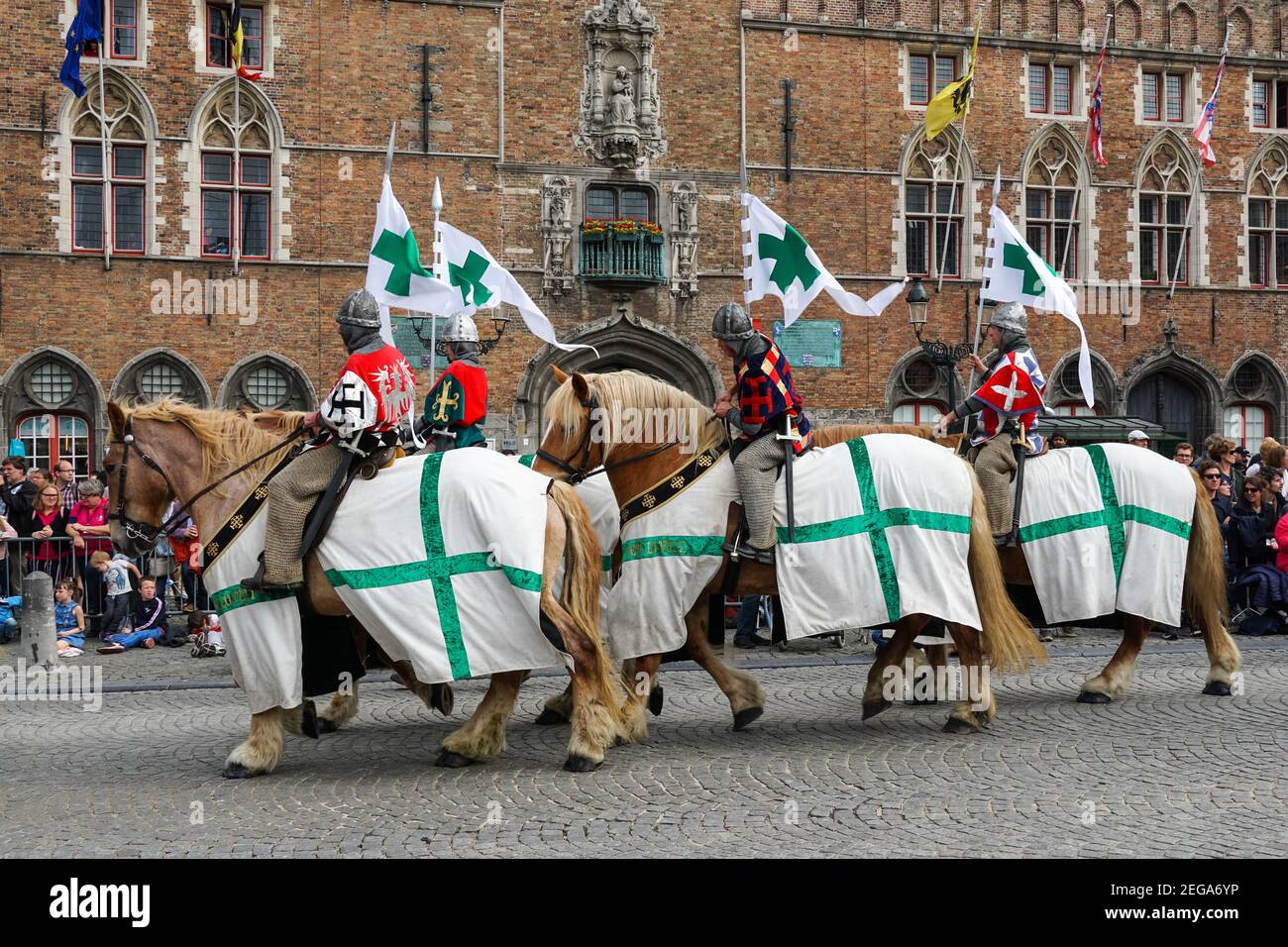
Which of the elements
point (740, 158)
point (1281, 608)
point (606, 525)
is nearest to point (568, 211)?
point (740, 158)

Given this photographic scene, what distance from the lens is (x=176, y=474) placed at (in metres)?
6.89

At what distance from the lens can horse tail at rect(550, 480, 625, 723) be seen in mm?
6609

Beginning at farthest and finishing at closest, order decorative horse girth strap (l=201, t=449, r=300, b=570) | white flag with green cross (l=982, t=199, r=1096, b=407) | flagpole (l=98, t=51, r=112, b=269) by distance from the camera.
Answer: flagpole (l=98, t=51, r=112, b=269) → white flag with green cross (l=982, t=199, r=1096, b=407) → decorative horse girth strap (l=201, t=449, r=300, b=570)

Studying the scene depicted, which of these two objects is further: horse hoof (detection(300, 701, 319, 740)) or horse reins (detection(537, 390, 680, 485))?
horse reins (detection(537, 390, 680, 485))

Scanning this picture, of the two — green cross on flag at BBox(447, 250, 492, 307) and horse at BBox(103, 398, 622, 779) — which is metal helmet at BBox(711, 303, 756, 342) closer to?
horse at BBox(103, 398, 622, 779)

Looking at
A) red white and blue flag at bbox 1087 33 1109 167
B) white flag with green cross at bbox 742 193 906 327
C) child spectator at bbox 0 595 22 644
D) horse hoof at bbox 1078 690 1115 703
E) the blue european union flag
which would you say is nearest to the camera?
horse hoof at bbox 1078 690 1115 703

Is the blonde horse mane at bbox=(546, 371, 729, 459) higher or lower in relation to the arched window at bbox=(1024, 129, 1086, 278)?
lower

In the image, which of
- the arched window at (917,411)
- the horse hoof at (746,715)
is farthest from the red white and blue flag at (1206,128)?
the horse hoof at (746,715)

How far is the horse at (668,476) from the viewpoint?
7.24 metres

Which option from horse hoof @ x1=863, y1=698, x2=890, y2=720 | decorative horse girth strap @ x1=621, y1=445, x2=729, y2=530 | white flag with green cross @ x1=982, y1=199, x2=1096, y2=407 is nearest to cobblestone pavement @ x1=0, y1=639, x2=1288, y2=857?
horse hoof @ x1=863, y1=698, x2=890, y2=720

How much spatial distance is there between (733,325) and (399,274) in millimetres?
4319

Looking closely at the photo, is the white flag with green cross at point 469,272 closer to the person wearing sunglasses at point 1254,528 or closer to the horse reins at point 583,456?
the horse reins at point 583,456

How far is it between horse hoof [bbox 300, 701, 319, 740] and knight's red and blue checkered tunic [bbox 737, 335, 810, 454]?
9.12 ft

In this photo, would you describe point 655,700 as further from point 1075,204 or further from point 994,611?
point 1075,204
